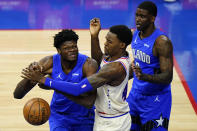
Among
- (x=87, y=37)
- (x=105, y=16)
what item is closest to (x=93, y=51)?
(x=87, y=37)

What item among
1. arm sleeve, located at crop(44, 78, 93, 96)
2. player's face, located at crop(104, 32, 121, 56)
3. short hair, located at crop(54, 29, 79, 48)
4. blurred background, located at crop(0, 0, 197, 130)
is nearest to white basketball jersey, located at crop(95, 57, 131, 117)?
player's face, located at crop(104, 32, 121, 56)

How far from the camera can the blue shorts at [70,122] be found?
377 cm

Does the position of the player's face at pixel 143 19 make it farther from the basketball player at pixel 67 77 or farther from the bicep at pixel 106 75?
the bicep at pixel 106 75

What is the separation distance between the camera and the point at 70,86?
3.33 meters

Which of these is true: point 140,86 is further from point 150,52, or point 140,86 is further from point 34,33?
point 34,33

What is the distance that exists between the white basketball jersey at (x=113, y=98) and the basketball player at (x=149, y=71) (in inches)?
16.8

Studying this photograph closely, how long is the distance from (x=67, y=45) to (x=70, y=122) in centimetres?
82

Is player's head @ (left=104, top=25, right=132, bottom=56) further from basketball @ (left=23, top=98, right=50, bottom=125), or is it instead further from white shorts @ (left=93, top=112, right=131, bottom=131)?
basketball @ (left=23, top=98, right=50, bottom=125)

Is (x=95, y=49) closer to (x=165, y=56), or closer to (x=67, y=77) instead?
(x=67, y=77)

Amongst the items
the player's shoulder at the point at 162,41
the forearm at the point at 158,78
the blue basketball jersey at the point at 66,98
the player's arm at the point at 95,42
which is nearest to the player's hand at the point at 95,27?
the player's arm at the point at 95,42

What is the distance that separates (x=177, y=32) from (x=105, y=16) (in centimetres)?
251

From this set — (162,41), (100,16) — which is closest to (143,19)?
(162,41)

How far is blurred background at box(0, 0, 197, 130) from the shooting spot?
9.24m

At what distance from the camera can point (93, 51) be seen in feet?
13.2
